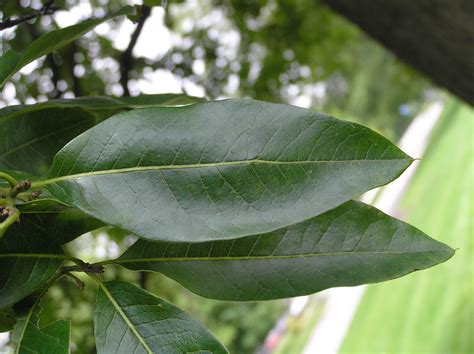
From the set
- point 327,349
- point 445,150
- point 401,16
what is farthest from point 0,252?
point 445,150

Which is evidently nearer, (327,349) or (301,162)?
(301,162)

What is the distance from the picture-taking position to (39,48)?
31.2 inches

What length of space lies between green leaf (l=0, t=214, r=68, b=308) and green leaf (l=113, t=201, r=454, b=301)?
122 millimetres

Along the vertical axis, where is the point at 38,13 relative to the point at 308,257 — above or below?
above

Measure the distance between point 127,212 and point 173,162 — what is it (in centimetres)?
7

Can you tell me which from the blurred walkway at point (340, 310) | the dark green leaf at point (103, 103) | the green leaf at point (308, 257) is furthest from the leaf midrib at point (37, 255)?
the blurred walkway at point (340, 310)

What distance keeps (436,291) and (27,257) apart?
4.81m

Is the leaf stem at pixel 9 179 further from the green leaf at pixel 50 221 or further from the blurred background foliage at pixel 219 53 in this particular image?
the blurred background foliage at pixel 219 53

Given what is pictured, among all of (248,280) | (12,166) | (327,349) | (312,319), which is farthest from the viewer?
(312,319)

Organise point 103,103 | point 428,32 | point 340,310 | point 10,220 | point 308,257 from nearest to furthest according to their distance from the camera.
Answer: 1. point 10,220
2. point 308,257
3. point 103,103
4. point 428,32
5. point 340,310

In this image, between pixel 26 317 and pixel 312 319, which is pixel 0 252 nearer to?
pixel 26 317

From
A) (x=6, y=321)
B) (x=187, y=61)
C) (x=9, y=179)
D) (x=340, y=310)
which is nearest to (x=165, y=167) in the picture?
(x=9, y=179)

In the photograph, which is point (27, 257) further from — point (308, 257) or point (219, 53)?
point (219, 53)

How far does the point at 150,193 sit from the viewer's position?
0.65 metres
